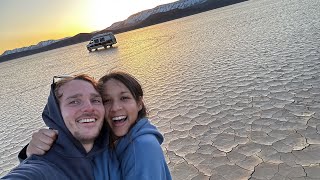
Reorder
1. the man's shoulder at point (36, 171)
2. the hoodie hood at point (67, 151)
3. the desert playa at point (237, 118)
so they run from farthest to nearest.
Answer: the desert playa at point (237, 118) < the hoodie hood at point (67, 151) < the man's shoulder at point (36, 171)

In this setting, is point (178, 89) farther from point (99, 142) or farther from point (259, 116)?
point (99, 142)

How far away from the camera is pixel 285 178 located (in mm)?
3002

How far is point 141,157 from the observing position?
1628mm

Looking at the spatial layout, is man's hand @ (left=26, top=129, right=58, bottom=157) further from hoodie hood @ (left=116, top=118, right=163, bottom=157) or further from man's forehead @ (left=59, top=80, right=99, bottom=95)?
hoodie hood @ (left=116, top=118, right=163, bottom=157)

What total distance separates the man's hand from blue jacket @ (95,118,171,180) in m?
0.32

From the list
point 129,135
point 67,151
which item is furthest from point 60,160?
point 129,135

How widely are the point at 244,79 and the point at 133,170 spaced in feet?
19.1

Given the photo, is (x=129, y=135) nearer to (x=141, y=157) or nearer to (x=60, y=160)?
(x=141, y=157)

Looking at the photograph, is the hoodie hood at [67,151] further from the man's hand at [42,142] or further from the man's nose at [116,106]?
the man's nose at [116,106]

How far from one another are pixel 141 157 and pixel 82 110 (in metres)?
0.46

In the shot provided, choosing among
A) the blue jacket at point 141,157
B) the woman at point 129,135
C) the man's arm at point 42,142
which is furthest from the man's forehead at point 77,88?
the blue jacket at point 141,157

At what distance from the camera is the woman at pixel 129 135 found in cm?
163

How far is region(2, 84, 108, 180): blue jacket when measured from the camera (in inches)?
56.0

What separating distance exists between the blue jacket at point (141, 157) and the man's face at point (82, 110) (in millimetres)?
181
